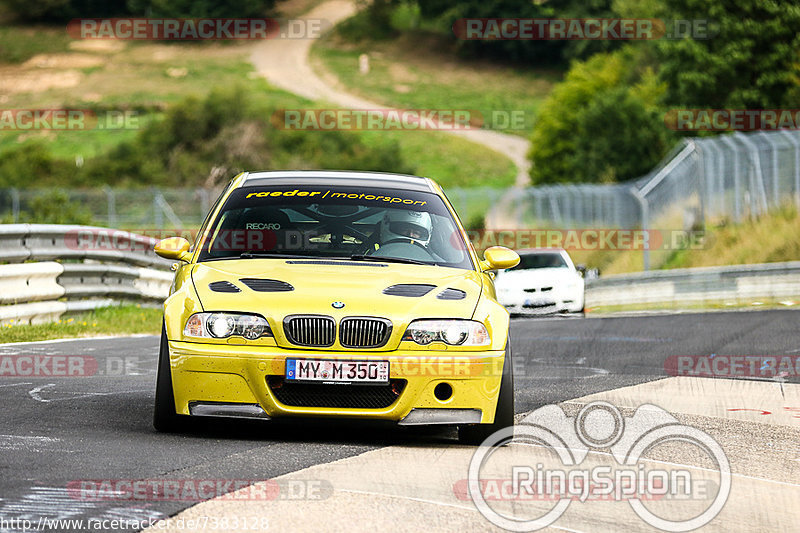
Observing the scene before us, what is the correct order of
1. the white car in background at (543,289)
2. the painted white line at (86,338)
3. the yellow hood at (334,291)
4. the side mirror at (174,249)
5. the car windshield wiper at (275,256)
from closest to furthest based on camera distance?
the yellow hood at (334,291) < the car windshield wiper at (275,256) < the side mirror at (174,249) < the painted white line at (86,338) < the white car in background at (543,289)

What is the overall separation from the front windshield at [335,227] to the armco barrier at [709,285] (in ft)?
46.3

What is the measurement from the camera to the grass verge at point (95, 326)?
13.3 meters

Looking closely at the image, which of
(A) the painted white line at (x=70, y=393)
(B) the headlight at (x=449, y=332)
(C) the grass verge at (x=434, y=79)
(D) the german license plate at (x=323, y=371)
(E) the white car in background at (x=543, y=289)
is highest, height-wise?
(B) the headlight at (x=449, y=332)

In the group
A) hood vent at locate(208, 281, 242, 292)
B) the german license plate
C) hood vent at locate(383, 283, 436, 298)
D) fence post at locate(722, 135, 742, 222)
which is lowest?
fence post at locate(722, 135, 742, 222)

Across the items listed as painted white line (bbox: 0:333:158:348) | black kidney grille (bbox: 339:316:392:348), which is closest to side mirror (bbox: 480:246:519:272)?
black kidney grille (bbox: 339:316:392:348)

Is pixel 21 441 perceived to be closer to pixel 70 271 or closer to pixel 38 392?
pixel 38 392

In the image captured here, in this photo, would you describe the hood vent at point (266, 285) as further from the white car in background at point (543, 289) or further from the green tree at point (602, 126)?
the green tree at point (602, 126)

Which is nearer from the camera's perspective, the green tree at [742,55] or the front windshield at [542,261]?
the front windshield at [542,261]

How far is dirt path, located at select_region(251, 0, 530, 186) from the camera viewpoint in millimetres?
94375

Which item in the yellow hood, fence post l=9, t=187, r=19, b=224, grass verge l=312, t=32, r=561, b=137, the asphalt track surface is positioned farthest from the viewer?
grass verge l=312, t=32, r=561, b=137

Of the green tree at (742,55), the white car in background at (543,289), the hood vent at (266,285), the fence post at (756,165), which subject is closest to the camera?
the hood vent at (266,285)

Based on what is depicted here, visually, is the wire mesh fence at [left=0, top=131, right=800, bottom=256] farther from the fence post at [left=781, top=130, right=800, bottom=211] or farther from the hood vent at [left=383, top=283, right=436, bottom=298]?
the hood vent at [left=383, top=283, right=436, bottom=298]

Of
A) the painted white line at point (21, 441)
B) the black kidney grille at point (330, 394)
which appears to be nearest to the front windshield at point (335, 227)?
the black kidney grille at point (330, 394)

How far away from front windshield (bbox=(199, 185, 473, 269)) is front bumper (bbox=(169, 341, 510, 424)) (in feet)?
3.67
